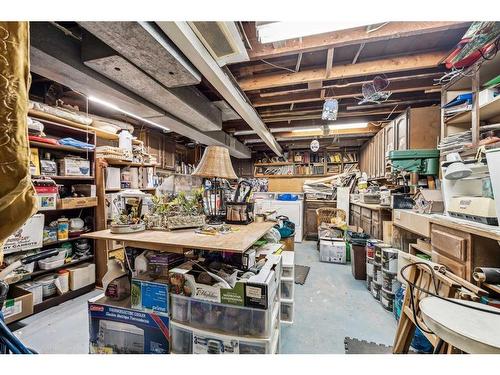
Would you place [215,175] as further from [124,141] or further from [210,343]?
[124,141]

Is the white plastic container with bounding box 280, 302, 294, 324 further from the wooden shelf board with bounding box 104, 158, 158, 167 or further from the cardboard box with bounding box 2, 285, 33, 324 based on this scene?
the wooden shelf board with bounding box 104, 158, 158, 167

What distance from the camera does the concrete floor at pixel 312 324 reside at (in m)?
1.76

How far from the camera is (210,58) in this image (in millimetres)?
1770

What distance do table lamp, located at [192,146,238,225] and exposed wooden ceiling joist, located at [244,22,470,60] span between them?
974 mm

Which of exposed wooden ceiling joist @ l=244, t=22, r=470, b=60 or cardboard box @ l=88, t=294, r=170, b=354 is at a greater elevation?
exposed wooden ceiling joist @ l=244, t=22, r=470, b=60

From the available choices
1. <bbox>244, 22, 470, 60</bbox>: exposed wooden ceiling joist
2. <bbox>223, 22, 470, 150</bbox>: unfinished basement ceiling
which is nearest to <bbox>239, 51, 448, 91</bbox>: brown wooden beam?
<bbox>223, 22, 470, 150</bbox>: unfinished basement ceiling

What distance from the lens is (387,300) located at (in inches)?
91.1

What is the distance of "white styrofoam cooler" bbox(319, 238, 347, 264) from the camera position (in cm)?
378

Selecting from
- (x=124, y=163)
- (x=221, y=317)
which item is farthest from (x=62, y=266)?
(x=221, y=317)

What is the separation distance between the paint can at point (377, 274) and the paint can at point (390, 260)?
130mm

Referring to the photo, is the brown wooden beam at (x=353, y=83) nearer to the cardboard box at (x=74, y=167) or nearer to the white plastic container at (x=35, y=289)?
the cardboard box at (x=74, y=167)

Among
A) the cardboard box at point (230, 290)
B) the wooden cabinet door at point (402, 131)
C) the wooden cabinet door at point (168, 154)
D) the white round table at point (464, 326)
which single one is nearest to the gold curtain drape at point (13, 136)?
the cardboard box at point (230, 290)

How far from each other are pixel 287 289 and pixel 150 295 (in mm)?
1247

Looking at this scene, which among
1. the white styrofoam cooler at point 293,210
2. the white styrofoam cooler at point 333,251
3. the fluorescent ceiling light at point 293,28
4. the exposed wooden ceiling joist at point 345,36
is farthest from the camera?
the white styrofoam cooler at point 293,210
